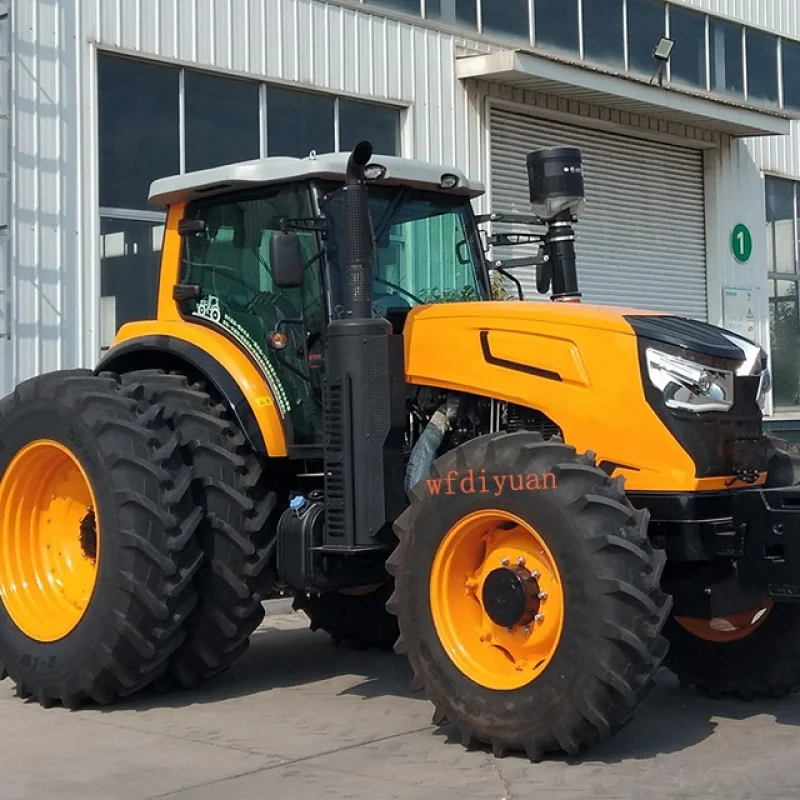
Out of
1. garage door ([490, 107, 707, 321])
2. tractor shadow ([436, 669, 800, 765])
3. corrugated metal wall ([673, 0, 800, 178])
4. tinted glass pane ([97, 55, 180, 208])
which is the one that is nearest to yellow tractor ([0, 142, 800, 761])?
tractor shadow ([436, 669, 800, 765])

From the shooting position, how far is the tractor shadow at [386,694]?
6113mm

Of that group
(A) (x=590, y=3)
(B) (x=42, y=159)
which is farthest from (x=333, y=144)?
(A) (x=590, y=3)

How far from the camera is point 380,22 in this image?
13391 mm

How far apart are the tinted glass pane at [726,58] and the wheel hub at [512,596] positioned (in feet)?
43.9

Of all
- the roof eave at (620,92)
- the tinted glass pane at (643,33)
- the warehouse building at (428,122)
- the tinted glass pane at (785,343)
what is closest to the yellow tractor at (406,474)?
the warehouse building at (428,122)

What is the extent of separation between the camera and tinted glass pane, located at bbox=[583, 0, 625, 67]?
15.9 m

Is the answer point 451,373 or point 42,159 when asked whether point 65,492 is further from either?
point 42,159

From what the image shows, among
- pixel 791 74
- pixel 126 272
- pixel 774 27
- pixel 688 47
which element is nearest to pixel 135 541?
pixel 126 272

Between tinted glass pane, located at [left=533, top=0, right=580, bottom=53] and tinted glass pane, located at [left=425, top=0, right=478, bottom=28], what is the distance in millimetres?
1041

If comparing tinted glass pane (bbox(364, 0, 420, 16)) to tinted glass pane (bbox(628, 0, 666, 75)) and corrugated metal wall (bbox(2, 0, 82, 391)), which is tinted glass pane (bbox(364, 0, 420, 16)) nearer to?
corrugated metal wall (bbox(2, 0, 82, 391))

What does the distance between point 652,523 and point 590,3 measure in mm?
11157

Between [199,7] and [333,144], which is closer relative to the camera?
[199,7]

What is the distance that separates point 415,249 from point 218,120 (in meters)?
5.22

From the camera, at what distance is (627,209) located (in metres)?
16.9
